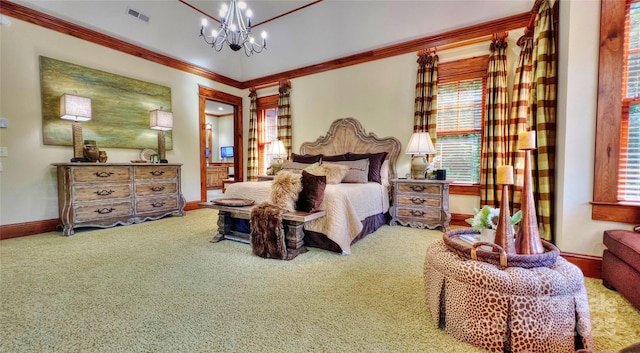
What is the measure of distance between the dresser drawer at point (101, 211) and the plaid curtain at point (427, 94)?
15.0ft

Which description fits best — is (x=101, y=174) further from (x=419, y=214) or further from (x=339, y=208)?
(x=419, y=214)

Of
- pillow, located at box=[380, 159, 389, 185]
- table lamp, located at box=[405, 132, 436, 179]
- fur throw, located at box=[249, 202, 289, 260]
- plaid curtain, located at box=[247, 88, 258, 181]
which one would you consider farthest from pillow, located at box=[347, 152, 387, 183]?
plaid curtain, located at box=[247, 88, 258, 181]

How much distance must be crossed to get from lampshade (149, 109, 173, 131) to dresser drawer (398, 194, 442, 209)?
4.08 m

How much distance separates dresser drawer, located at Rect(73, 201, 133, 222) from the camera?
11.3 feet

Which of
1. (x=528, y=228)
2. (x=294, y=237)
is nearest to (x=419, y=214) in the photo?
(x=294, y=237)

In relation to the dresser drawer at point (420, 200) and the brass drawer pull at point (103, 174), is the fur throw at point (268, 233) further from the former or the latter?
the brass drawer pull at point (103, 174)

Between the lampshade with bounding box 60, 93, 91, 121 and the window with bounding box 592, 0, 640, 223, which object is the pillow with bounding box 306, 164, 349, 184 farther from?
the lampshade with bounding box 60, 93, 91, 121

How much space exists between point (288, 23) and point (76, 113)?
3937 mm

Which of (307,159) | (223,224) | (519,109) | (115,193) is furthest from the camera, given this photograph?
(307,159)

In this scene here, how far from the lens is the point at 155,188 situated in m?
4.24

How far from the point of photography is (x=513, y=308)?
3.87 ft

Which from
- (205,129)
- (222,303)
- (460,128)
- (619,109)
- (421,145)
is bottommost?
(222,303)

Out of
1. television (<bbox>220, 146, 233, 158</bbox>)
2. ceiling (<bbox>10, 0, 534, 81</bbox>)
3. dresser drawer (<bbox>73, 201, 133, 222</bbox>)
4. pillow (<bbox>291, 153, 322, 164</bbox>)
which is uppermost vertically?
ceiling (<bbox>10, 0, 534, 81</bbox>)

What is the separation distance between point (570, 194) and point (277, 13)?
5490mm
